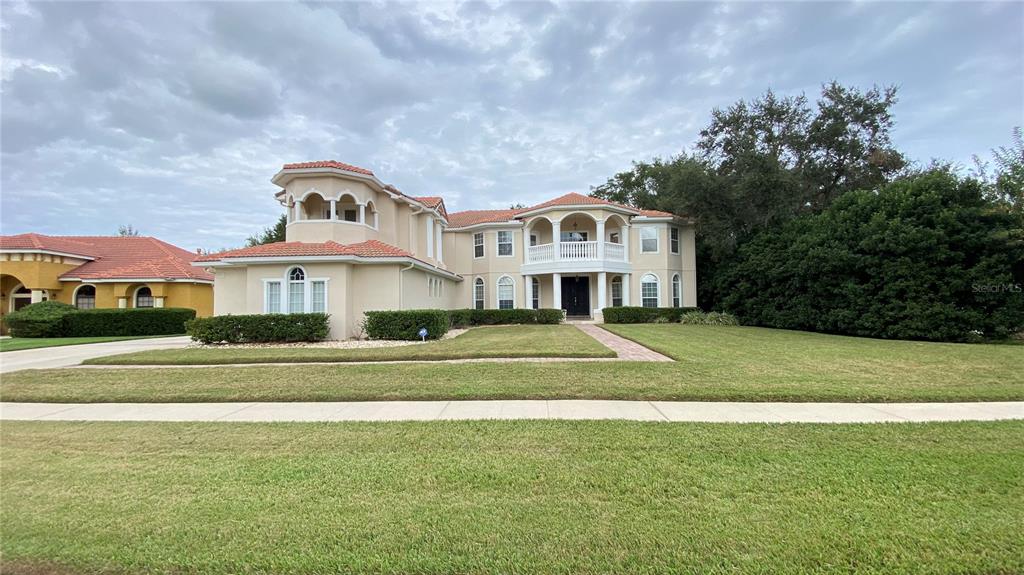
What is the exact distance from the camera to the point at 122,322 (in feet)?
69.9

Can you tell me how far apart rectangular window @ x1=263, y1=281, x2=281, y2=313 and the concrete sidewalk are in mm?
8952

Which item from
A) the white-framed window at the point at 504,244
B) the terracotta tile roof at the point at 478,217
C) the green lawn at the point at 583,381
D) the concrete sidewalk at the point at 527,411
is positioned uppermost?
the terracotta tile roof at the point at 478,217

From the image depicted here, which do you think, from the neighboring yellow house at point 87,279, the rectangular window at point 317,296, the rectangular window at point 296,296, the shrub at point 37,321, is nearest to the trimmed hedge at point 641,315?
the rectangular window at point 317,296

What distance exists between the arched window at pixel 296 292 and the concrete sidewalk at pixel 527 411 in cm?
890

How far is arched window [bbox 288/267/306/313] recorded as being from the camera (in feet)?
52.3

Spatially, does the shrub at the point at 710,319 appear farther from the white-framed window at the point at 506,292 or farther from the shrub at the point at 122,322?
the shrub at the point at 122,322

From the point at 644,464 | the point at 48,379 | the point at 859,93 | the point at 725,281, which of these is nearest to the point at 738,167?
the point at 725,281

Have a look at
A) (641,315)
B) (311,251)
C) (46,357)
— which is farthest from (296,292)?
(641,315)

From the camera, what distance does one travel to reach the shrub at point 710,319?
2220cm

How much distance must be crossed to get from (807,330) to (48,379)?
82.0ft

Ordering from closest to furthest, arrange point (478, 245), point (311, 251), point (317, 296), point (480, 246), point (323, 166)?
point (311, 251)
point (317, 296)
point (323, 166)
point (480, 246)
point (478, 245)

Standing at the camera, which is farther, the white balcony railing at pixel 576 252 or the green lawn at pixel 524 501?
the white balcony railing at pixel 576 252

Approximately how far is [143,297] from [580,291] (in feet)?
84.0

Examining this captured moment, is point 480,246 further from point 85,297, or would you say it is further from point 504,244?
point 85,297
